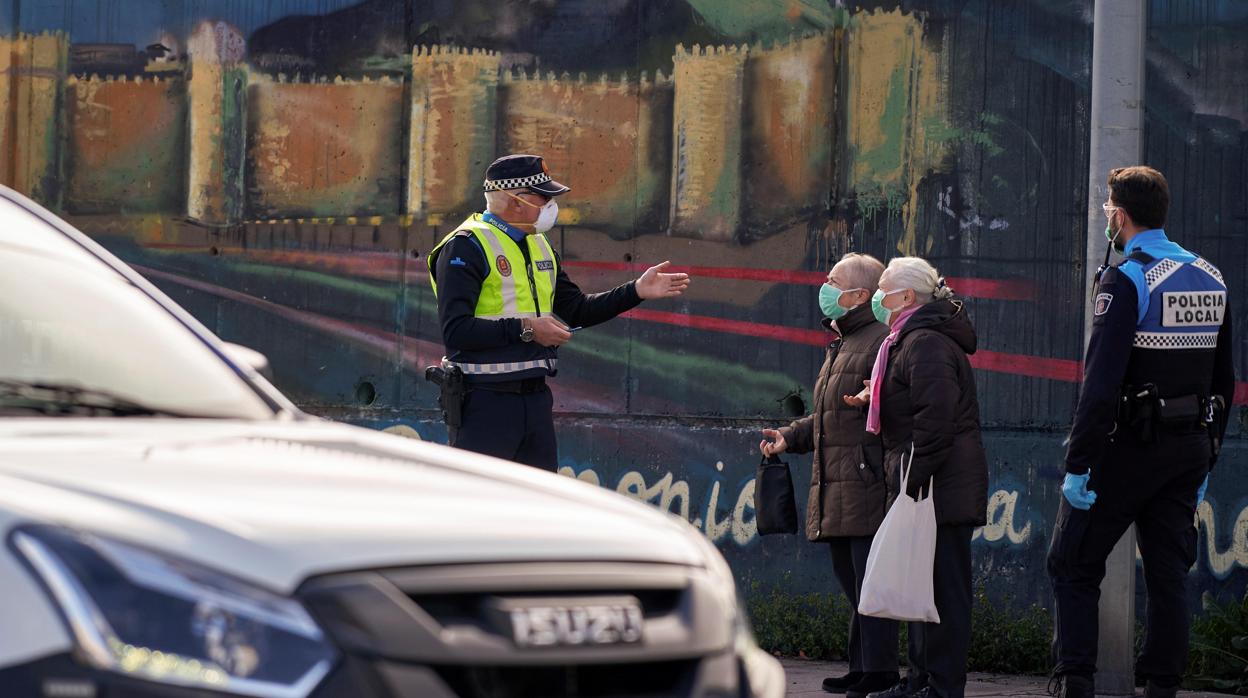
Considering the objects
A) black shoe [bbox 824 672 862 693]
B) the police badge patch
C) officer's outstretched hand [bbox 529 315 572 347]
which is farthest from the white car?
black shoe [bbox 824 672 862 693]

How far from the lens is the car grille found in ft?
8.55

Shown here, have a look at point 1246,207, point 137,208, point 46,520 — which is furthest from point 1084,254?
point 46,520

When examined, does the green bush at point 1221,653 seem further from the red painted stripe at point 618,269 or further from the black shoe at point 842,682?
the red painted stripe at point 618,269

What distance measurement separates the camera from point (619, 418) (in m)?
10.3

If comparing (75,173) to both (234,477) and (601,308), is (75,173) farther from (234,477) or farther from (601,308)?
(234,477)

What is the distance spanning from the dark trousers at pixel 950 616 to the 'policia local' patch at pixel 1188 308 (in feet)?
3.60

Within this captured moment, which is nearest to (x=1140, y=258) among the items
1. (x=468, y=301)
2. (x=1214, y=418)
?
(x=1214, y=418)

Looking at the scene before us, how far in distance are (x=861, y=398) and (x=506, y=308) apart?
148cm

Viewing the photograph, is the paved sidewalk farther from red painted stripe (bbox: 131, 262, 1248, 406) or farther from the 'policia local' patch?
the 'policia local' patch

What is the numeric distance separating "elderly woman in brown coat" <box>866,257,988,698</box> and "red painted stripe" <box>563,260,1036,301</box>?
80.9 inches

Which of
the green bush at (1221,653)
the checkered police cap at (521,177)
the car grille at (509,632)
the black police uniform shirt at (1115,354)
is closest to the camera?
the car grille at (509,632)

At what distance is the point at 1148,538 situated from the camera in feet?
24.1

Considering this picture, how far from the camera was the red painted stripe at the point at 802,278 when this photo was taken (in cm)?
952

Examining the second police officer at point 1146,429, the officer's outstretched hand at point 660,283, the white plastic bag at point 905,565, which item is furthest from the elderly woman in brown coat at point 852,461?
the second police officer at point 1146,429
